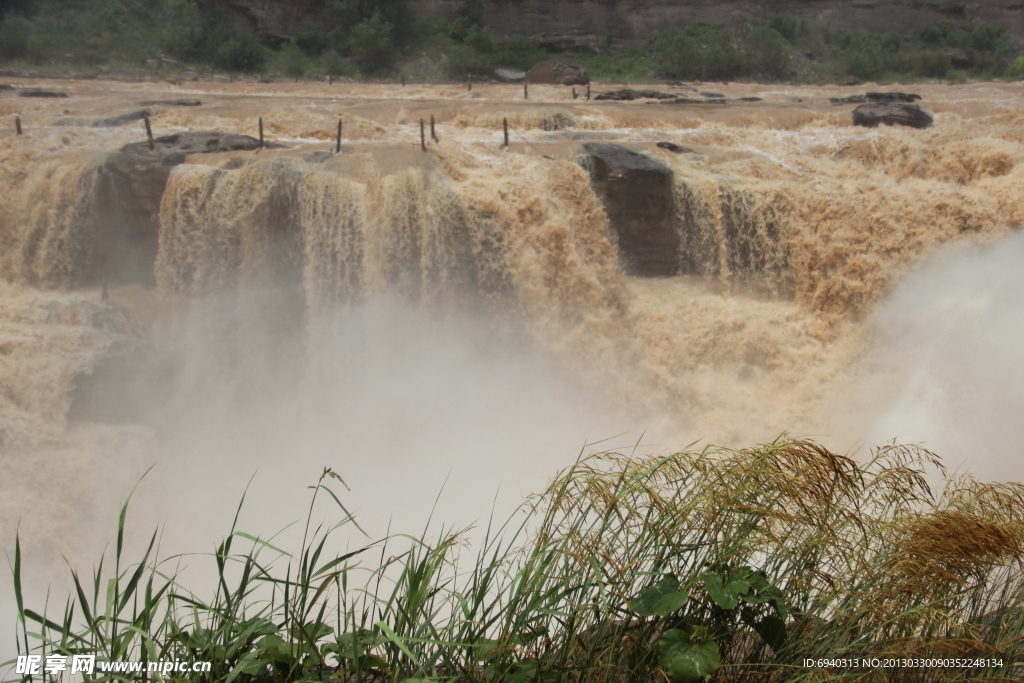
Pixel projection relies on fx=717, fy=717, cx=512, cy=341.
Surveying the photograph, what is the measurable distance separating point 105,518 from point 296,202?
13.4ft

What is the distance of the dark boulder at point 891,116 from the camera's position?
1128cm

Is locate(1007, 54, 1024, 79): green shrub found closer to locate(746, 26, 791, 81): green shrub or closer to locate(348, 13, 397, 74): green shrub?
locate(746, 26, 791, 81): green shrub

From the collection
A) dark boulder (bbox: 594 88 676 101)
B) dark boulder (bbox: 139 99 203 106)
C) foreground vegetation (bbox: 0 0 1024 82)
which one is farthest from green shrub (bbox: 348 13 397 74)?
dark boulder (bbox: 139 99 203 106)

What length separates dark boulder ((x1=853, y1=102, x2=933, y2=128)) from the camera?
1128 cm

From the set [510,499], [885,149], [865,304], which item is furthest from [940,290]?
[510,499]

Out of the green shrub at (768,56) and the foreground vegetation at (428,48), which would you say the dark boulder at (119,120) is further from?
the green shrub at (768,56)

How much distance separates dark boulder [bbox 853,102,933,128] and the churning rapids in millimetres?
1534

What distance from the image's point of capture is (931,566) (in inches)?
94.1

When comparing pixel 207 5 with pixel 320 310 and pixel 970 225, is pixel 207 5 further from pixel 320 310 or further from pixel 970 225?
pixel 970 225

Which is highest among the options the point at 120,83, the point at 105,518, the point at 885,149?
the point at 120,83

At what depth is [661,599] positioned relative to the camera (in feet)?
7.07

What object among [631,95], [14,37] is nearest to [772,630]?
[631,95]
